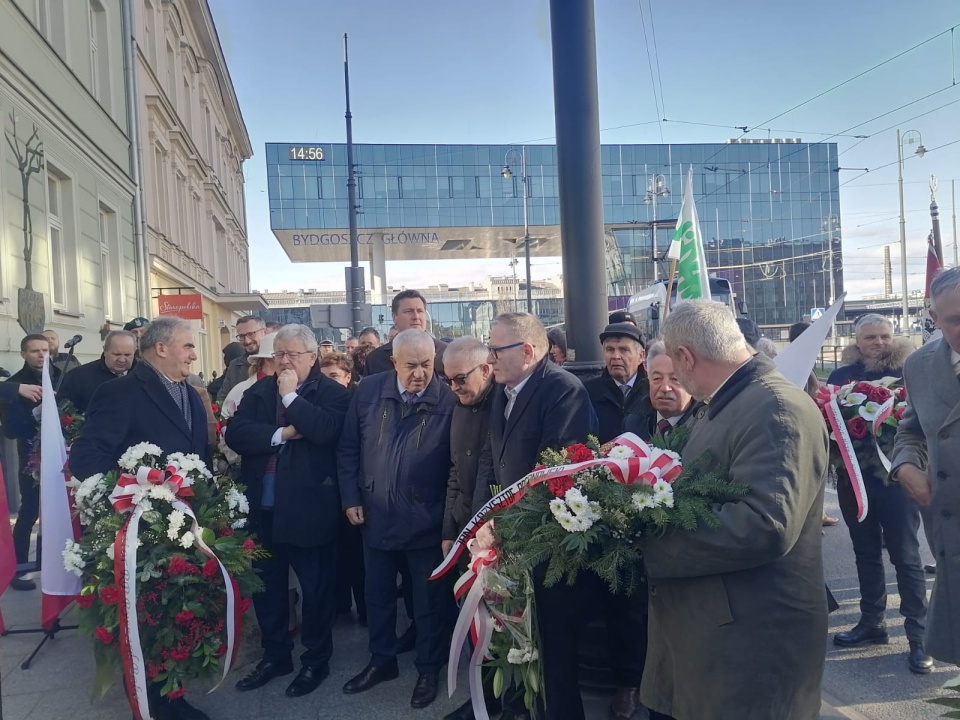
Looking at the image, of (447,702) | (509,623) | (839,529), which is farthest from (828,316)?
(839,529)

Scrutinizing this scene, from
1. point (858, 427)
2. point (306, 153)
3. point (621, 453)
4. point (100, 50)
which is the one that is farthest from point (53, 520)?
point (306, 153)

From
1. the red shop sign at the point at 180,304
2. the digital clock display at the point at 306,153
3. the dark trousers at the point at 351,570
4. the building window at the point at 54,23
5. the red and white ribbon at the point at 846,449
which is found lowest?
the dark trousers at the point at 351,570

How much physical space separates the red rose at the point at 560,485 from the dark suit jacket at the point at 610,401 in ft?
6.50

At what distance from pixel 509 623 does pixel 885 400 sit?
277cm

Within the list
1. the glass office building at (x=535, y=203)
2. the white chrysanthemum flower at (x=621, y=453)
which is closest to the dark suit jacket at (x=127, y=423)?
the white chrysanthemum flower at (x=621, y=453)

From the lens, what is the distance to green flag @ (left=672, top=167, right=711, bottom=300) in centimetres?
623

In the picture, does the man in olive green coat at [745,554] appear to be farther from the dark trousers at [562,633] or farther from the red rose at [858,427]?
the red rose at [858,427]

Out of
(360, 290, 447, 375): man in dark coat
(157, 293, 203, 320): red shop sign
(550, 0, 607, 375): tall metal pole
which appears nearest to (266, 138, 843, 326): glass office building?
(157, 293, 203, 320): red shop sign

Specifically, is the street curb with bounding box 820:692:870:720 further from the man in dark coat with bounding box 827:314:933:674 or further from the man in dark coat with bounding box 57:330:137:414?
the man in dark coat with bounding box 57:330:137:414

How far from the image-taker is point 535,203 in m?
51.8

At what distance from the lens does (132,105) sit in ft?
49.3

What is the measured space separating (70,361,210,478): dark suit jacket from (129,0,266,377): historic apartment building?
10.4 meters

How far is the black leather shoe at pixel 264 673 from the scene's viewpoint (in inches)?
160

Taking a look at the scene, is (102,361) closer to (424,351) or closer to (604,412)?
(424,351)
